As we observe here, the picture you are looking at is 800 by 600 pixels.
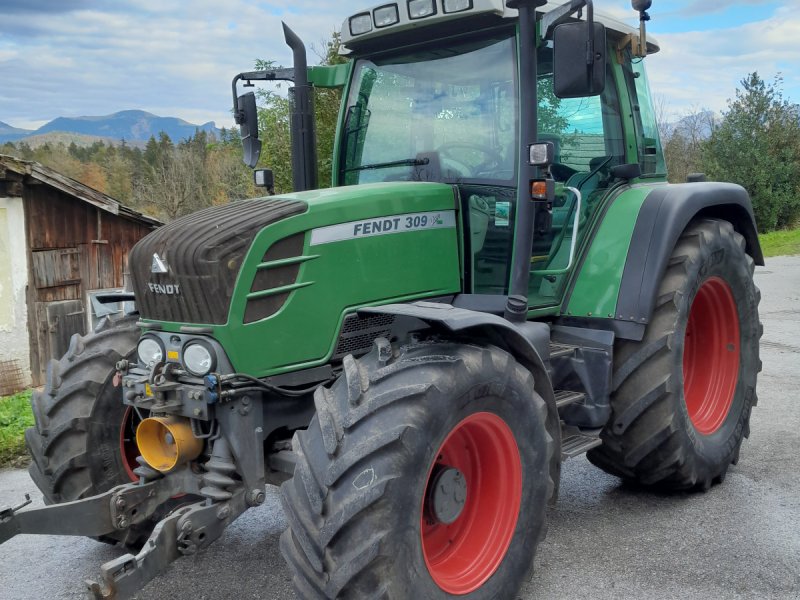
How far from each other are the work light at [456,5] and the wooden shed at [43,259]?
12.1 m

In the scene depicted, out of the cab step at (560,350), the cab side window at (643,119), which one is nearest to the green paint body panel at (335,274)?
the cab step at (560,350)

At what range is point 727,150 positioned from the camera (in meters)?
26.7

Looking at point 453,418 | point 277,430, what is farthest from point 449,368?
point 277,430

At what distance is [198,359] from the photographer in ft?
10.2

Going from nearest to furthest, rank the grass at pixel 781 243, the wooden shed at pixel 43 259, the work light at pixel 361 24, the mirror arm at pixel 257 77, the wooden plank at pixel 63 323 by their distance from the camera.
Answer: the work light at pixel 361 24 → the mirror arm at pixel 257 77 → the wooden shed at pixel 43 259 → the wooden plank at pixel 63 323 → the grass at pixel 781 243

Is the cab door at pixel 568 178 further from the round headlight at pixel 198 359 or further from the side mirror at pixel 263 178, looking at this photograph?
the round headlight at pixel 198 359

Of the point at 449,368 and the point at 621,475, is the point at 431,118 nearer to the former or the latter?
the point at 449,368

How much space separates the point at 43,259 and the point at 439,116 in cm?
1416

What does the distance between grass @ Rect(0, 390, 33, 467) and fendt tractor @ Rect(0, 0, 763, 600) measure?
1.84 metres

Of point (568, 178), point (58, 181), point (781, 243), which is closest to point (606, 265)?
point (568, 178)

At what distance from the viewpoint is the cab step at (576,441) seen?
370cm

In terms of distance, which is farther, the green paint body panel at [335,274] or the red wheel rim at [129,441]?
the red wheel rim at [129,441]

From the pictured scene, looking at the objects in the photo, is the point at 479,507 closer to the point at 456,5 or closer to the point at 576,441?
the point at 576,441

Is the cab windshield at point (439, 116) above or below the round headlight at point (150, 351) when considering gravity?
above
